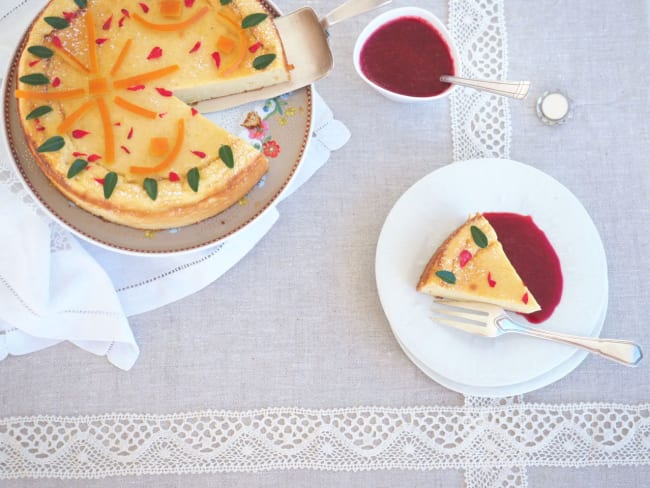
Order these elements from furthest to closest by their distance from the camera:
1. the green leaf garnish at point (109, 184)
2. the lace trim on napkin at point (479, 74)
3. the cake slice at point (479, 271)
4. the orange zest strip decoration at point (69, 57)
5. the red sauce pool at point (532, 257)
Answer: the lace trim on napkin at point (479, 74)
the red sauce pool at point (532, 257)
the cake slice at point (479, 271)
the orange zest strip decoration at point (69, 57)
the green leaf garnish at point (109, 184)

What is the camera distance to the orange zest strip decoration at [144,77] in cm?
206

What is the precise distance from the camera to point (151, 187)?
1.94m

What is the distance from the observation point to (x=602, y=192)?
2457 millimetres

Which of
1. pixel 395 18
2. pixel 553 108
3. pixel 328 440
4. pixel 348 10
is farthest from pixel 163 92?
pixel 553 108

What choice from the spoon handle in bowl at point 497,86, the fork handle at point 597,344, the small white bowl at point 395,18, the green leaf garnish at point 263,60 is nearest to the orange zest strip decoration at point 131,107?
the green leaf garnish at point 263,60

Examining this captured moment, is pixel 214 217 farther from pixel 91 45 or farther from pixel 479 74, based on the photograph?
pixel 479 74

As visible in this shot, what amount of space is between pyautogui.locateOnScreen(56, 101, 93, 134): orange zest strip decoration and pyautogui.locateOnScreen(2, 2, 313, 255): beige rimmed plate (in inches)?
7.8

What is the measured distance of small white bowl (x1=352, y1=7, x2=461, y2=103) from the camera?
7.51ft

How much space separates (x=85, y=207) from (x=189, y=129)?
417 mm

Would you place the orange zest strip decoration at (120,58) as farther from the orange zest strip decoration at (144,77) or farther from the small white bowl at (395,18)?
the small white bowl at (395,18)

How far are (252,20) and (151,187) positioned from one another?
0.64 m

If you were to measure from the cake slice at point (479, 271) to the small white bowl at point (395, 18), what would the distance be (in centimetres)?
50

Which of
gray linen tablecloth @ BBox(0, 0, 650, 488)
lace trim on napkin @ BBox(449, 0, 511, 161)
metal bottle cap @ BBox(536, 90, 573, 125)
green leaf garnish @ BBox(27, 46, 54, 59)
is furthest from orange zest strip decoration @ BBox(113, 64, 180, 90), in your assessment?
metal bottle cap @ BBox(536, 90, 573, 125)

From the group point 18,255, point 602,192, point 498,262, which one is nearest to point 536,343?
point 498,262
